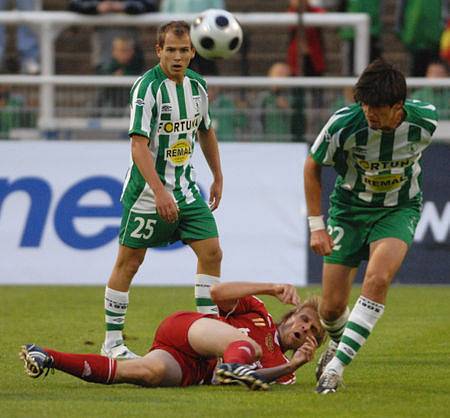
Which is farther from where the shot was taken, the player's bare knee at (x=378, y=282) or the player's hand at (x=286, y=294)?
the player's bare knee at (x=378, y=282)

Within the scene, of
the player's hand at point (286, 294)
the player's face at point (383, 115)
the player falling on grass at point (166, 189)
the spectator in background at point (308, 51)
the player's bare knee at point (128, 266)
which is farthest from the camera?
the spectator in background at point (308, 51)

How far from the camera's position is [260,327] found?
8.60 metres

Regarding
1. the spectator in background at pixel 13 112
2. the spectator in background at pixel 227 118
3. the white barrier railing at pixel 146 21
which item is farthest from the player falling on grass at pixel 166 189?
the white barrier railing at pixel 146 21

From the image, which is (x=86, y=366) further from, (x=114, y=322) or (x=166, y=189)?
(x=166, y=189)

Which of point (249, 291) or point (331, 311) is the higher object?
point (249, 291)

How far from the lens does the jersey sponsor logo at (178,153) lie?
980cm

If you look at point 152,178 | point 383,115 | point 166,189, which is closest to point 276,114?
point 166,189

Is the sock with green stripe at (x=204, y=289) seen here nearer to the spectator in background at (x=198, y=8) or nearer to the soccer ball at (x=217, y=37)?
the soccer ball at (x=217, y=37)

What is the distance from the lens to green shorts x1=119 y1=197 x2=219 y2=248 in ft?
31.9

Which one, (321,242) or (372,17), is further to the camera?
(372,17)

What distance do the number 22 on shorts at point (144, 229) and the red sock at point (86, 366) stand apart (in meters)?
1.71

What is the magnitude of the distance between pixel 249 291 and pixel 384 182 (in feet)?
3.85

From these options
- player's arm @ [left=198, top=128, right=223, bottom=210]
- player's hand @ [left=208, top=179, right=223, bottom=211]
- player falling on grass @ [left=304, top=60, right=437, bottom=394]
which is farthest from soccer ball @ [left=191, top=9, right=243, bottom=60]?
player falling on grass @ [left=304, top=60, right=437, bottom=394]

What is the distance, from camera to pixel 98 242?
50.1 ft
